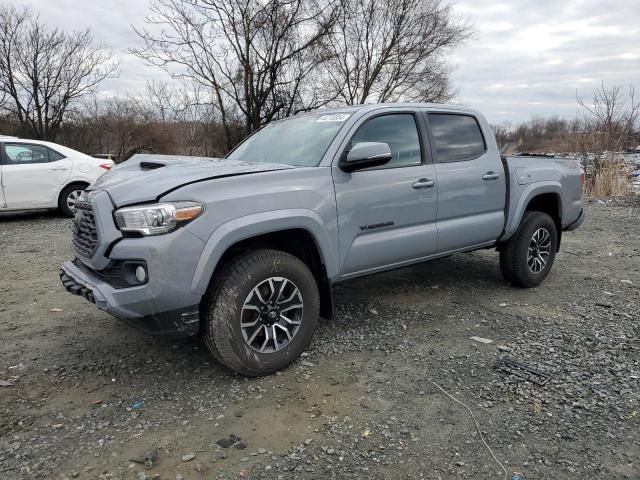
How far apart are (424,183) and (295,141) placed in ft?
3.69

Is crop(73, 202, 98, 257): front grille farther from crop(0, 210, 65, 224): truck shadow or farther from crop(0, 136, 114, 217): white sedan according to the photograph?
crop(0, 210, 65, 224): truck shadow

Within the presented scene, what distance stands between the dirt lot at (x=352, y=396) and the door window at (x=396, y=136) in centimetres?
141

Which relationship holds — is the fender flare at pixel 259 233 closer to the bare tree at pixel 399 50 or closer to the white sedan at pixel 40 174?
the white sedan at pixel 40 174

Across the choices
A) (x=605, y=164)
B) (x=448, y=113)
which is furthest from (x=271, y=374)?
(x=605, y=164)

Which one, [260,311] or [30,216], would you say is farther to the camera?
[30,216]

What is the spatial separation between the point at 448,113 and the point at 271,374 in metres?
2.90

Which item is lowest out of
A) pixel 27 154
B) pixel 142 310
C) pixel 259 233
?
pixel 142 310

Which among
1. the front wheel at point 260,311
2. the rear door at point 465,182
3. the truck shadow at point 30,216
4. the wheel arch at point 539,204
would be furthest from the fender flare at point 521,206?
the truck shadow at point 30,216

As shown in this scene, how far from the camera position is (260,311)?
3125mm

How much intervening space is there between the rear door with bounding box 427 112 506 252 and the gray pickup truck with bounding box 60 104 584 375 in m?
0.01

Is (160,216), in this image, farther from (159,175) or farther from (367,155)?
(367,155)

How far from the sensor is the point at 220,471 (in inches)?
91.7

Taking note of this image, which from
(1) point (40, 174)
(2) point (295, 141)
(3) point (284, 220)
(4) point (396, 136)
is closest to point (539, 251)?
(4) point (396, 136)

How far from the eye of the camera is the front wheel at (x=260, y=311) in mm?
2967
